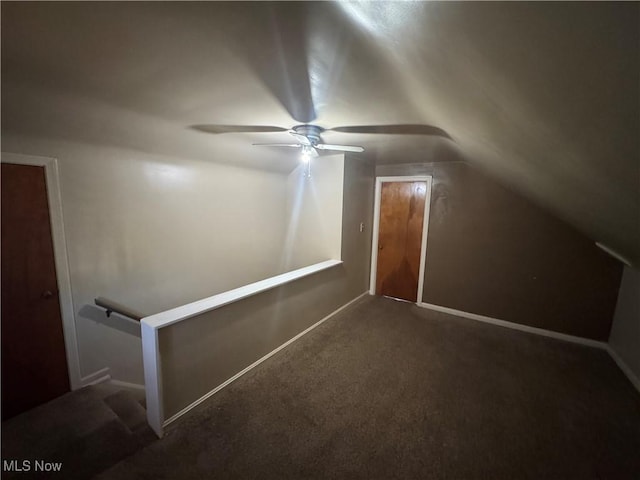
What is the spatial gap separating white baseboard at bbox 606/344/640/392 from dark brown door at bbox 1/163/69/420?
4960 millimetres

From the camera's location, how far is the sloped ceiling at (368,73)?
601 mm

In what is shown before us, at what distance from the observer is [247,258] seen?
3.72m

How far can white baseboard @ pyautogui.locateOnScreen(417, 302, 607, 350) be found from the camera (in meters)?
2.86

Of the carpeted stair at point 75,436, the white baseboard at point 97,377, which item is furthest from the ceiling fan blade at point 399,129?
the white baseboard at point 97,377

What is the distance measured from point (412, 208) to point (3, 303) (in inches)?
169

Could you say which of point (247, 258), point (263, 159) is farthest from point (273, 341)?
point (263, 159)

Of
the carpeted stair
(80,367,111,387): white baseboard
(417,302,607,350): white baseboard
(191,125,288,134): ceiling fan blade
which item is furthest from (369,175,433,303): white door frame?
(80,367,111,387): white baseboard

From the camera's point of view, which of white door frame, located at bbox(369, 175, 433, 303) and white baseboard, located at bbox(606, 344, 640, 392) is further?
white door frame, located at bbox(369, 175, 433, 303)

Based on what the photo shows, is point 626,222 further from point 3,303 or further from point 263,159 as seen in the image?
point 3,303

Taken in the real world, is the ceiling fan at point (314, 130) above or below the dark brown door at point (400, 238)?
above

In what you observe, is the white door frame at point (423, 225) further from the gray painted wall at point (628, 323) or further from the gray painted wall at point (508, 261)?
the gray painted wall at point (628, 323)

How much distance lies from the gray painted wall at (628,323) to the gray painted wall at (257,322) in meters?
2.84

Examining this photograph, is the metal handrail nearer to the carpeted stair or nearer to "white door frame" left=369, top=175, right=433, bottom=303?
the carpeted stair

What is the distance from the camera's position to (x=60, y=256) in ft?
6.62
